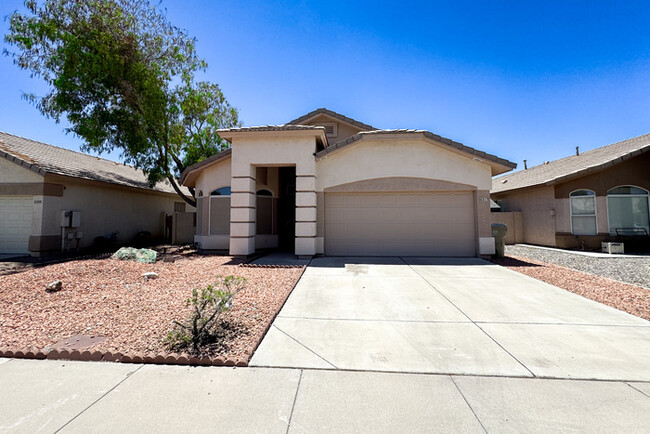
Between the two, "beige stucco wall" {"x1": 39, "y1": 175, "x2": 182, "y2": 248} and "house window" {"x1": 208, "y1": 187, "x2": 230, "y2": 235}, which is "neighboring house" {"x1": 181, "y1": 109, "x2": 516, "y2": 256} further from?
"beige stucco wall" {"x1": 39, "y1": 175, "x2": 182, "y2": 248}

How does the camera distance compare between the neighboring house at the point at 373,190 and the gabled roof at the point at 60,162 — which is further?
the gabled roof at the point at 60,162

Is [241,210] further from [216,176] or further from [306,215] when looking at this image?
[216,176]

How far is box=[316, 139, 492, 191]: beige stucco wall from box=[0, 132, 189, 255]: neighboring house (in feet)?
38.3

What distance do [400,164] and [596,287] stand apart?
6.52 m

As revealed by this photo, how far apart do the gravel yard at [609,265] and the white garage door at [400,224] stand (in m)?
3.23

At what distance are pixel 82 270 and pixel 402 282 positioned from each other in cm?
843

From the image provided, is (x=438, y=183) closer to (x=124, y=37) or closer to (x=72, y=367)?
(x=72, y=367)

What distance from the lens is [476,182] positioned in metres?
10.7

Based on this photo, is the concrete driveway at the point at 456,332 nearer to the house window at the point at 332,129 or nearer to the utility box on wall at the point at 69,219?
the house window at the point at 332,129

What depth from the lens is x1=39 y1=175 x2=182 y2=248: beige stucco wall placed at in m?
12.4

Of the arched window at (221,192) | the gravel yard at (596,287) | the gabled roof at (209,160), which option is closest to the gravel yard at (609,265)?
the gravel yard at (596,287)

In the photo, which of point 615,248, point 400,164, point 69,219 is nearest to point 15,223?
point 69,219

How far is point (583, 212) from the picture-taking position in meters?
→ 13.5

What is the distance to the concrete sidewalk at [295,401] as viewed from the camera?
2406 millimetres
